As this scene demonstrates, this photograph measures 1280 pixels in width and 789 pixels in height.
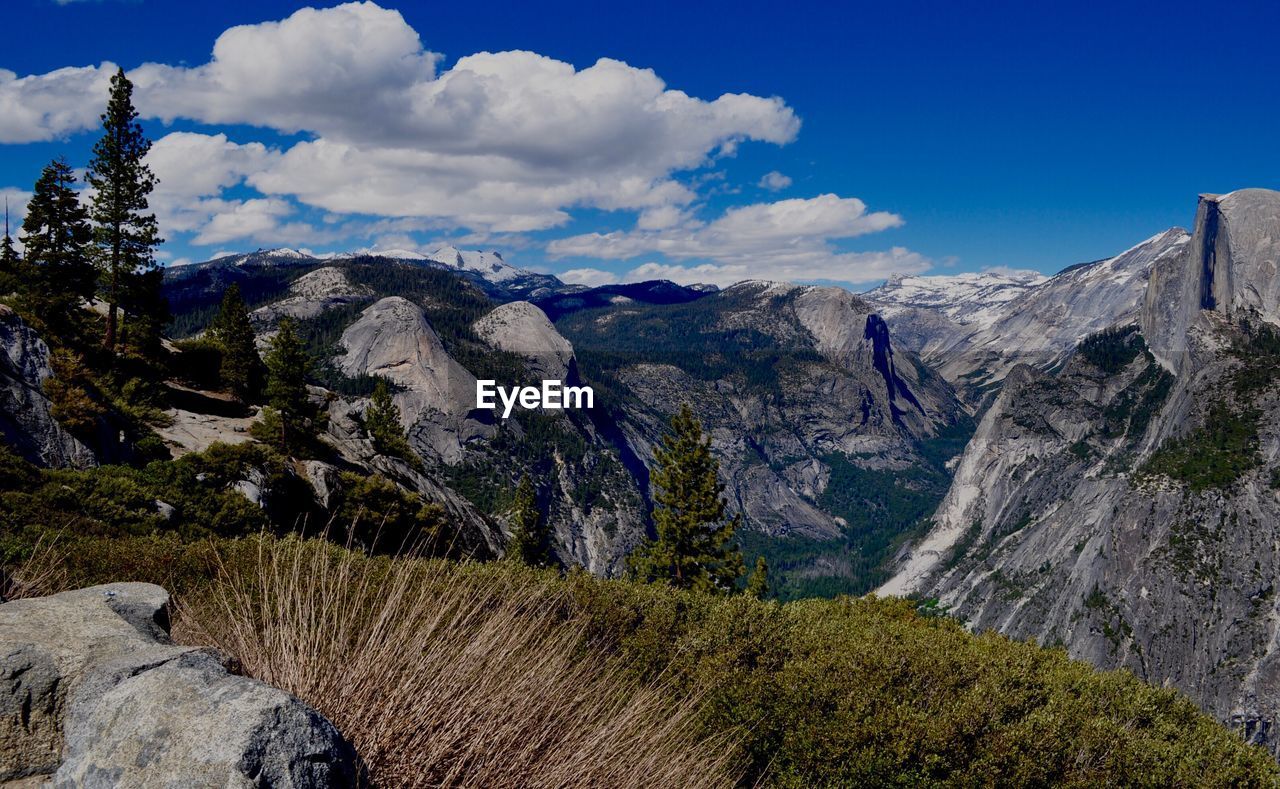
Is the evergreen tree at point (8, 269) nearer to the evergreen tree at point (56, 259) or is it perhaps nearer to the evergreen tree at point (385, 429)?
Result: the evergreen tree at point (56, 259)

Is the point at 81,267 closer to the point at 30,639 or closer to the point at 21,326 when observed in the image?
the point at 21,326

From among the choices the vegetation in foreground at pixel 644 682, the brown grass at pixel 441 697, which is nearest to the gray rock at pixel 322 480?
the vegetation in foreground at pixel 644 682

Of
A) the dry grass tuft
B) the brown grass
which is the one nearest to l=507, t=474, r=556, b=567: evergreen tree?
the dry grass tuft

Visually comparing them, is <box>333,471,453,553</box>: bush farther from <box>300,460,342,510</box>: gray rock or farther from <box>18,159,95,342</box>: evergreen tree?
<box>18,159,95,342</box>: evergreen tree

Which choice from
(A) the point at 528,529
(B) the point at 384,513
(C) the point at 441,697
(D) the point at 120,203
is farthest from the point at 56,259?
(C) the point at 441,697

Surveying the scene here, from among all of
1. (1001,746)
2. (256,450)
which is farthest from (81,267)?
(1001,746)

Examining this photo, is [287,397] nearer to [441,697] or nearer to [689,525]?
[689,525]
